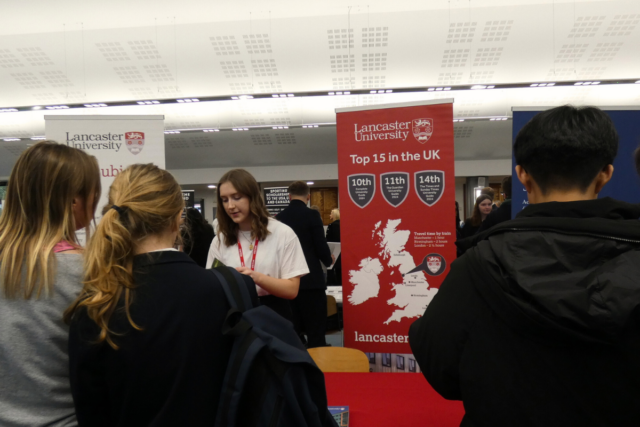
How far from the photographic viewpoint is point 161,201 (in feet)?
3.40

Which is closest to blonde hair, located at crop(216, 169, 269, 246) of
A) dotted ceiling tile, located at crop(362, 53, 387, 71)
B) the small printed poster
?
the small printed poster

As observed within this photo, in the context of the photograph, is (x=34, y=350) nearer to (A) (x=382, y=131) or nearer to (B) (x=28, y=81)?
(A) (x=382, y=131)

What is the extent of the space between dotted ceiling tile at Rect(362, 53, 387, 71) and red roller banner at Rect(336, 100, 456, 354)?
16.0 ft

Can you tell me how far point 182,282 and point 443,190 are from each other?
7.75 feet

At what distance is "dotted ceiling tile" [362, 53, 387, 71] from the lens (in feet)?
24.1

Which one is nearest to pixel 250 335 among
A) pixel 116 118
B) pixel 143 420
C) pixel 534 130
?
pixel 143 420

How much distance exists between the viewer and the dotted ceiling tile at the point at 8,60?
7301mm

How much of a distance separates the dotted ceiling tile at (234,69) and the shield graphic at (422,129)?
217 inches

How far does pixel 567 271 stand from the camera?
74 centimetres

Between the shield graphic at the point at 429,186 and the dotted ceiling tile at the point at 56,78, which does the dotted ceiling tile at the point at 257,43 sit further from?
the shield graphic at the point at 429,186

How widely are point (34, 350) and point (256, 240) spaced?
4.54ft

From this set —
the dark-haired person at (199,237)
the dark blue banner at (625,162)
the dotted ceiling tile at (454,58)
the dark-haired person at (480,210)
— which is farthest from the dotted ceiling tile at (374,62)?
the dark-haired person at (199,237)

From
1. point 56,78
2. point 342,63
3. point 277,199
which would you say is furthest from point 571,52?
point 56,78

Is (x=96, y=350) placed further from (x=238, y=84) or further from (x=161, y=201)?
(x=238, y=84)
